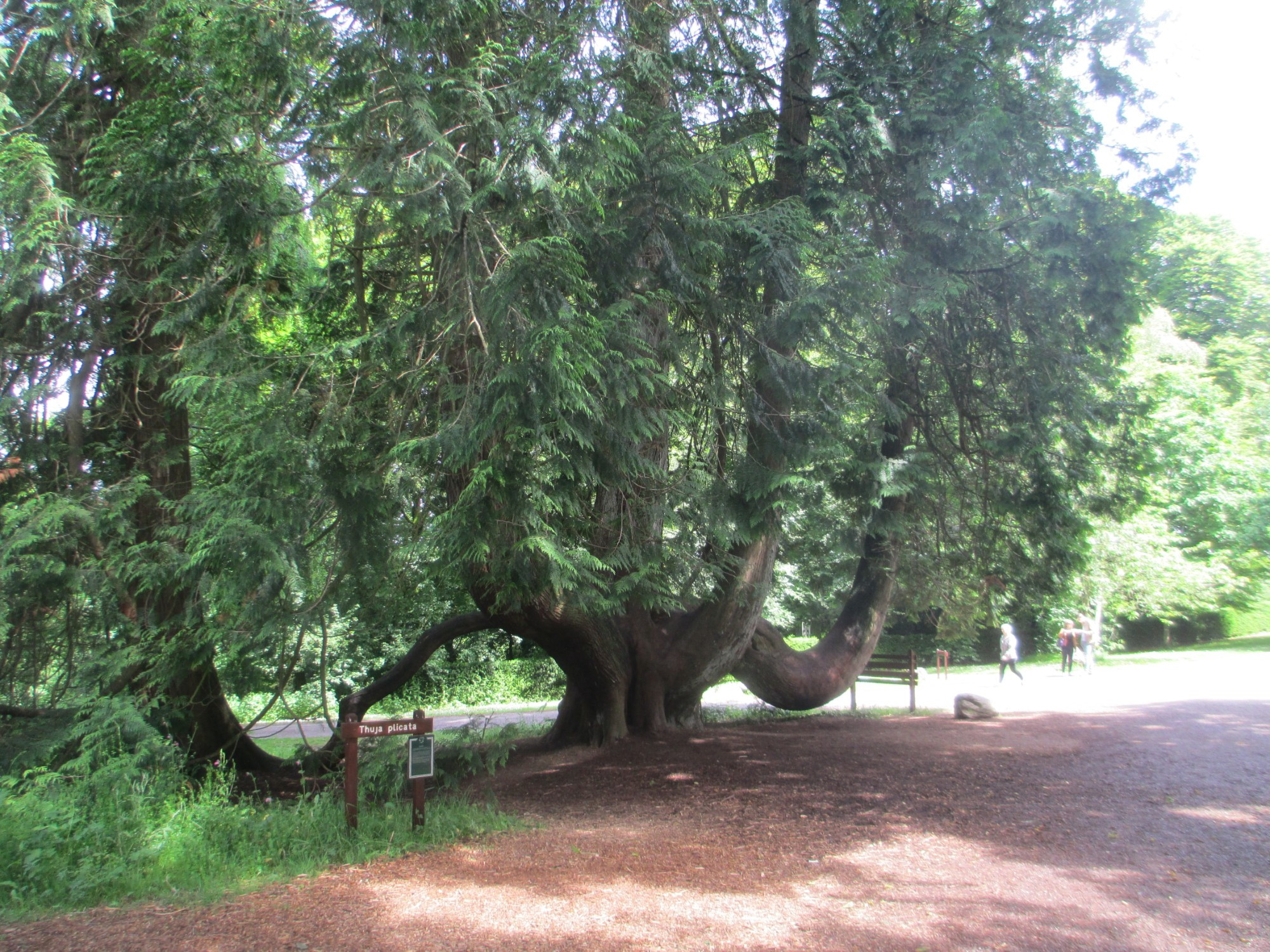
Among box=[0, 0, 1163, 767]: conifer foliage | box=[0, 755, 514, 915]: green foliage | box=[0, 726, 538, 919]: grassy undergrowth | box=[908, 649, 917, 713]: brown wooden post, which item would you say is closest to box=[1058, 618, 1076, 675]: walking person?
box=[908, 649, 917, 713]: brown wooden post

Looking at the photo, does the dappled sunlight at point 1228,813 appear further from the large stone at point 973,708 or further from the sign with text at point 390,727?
the sign with text at point 390,727

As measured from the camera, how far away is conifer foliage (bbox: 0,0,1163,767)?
6.05 meters

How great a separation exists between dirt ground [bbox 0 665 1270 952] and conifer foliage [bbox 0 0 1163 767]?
1.81m

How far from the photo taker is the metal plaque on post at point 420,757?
6.37m

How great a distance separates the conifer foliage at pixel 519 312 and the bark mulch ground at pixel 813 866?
1809mm

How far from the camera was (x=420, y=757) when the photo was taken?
21.0ft

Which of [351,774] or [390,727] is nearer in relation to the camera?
[351,774]

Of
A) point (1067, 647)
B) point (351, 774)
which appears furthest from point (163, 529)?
point (1067, 647)

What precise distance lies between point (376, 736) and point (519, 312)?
10.9ft

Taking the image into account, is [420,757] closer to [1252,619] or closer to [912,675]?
[912,675]

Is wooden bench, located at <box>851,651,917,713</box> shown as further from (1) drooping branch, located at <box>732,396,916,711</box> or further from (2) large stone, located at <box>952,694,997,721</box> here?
(1) drooping branch, located at <box>732,396,916,711</box>

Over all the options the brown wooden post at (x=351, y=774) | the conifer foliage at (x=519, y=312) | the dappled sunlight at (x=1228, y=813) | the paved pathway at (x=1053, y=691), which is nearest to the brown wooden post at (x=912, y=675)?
the paved pathway at (x=1053, y=691)

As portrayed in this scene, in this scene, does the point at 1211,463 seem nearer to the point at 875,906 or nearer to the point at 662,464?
the point at 662,464

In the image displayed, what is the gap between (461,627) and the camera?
1086 cm
